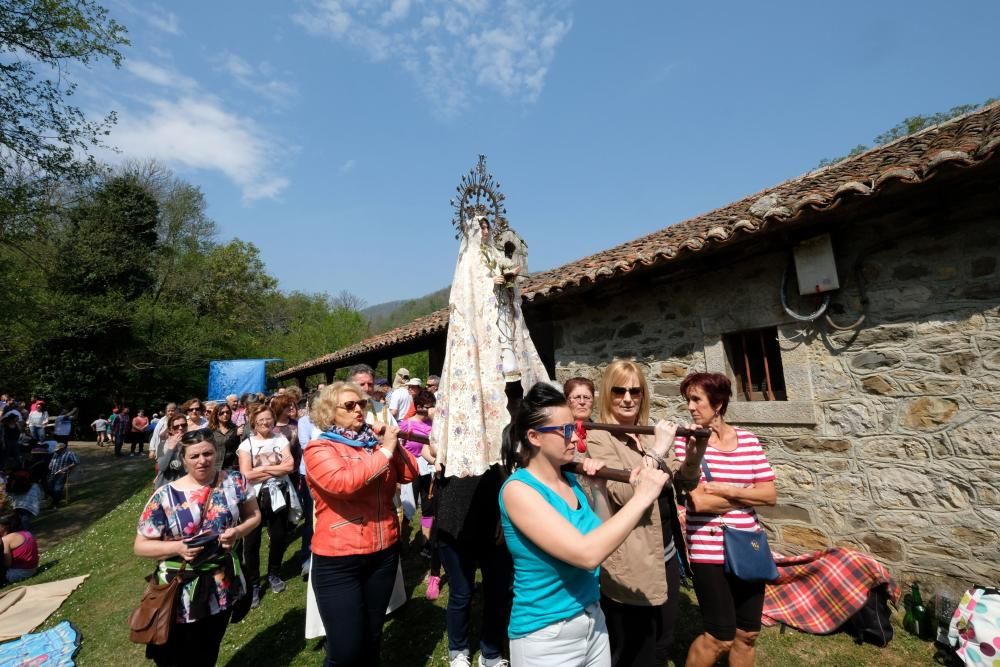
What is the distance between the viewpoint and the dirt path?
838cm

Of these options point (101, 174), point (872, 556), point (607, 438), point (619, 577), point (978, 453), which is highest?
point (101, 174)

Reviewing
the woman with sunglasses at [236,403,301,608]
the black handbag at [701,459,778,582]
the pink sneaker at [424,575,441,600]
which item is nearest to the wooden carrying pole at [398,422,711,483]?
the black handbag at [701,459,778,582]

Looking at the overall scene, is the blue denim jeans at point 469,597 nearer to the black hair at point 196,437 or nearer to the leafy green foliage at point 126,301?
the black hair at point 196,437

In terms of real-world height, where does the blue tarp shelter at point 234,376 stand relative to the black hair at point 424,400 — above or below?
above

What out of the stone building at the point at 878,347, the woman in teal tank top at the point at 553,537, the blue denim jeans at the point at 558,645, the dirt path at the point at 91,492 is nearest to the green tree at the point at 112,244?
the dirt path at the point at 91,492

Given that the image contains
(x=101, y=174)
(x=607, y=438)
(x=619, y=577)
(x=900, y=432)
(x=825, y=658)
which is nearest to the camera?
(x=619, y=577)

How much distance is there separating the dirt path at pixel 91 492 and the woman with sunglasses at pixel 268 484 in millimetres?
6218

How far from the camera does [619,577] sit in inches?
83.2

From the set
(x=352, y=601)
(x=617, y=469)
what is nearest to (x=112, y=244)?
(x=352, y=601)

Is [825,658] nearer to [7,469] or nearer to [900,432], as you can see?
[900,432]

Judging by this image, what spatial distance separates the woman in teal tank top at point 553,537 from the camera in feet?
5.05

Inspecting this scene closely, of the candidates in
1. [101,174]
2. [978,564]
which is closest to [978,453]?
[978,564]

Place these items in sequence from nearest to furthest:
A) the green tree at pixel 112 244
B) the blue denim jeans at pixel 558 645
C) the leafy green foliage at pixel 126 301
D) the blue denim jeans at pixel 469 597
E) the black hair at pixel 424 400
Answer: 1. the blue denim jeans at pixel 558 645
2. the blue denim jeans at pixel 469 597
3. the black hair at pixel 424 400
4. the leafy green foliage at pixel 126 301
5. the green tree at pixel 112 244

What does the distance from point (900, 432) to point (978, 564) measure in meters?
0.93
